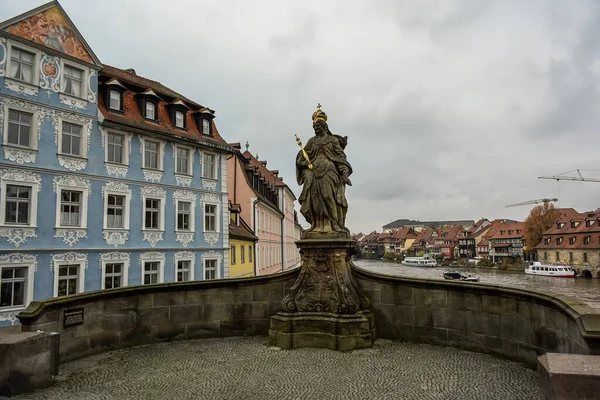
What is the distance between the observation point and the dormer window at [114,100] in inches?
784

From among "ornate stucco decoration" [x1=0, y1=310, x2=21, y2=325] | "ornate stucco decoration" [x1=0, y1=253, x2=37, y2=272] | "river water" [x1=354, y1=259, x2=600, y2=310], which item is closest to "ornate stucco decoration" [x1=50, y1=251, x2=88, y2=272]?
"ornate stucco decoration" [x1=0, y1=253, x2=37, y2=272]

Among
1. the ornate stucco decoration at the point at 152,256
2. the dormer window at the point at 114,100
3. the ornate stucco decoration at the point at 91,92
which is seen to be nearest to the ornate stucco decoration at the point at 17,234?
the ornate stucco decoration at the point at 152,256

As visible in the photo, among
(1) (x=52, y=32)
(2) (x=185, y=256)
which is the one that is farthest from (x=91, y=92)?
(2) (x=185, y=256)

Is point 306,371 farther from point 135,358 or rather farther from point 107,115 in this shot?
point 107,115

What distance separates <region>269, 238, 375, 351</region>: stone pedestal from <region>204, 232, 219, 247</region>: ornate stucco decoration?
16.0 m

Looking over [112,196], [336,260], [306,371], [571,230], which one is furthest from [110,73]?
[571,230]

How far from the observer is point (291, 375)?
18.9 feet

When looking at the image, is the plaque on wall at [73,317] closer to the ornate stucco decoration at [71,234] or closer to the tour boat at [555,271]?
the ornate stucco decoration at [71,234]

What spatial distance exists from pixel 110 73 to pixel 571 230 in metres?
66.3

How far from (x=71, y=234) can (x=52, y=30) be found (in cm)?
832

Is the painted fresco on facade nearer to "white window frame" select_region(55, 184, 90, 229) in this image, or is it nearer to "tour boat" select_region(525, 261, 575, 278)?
"white window frame" select_region(55, 184, 90, 229)

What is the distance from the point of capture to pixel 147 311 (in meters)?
7.92

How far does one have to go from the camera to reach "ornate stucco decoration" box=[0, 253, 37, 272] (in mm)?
15659

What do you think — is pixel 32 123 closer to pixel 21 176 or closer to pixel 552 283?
pixel 21 176
